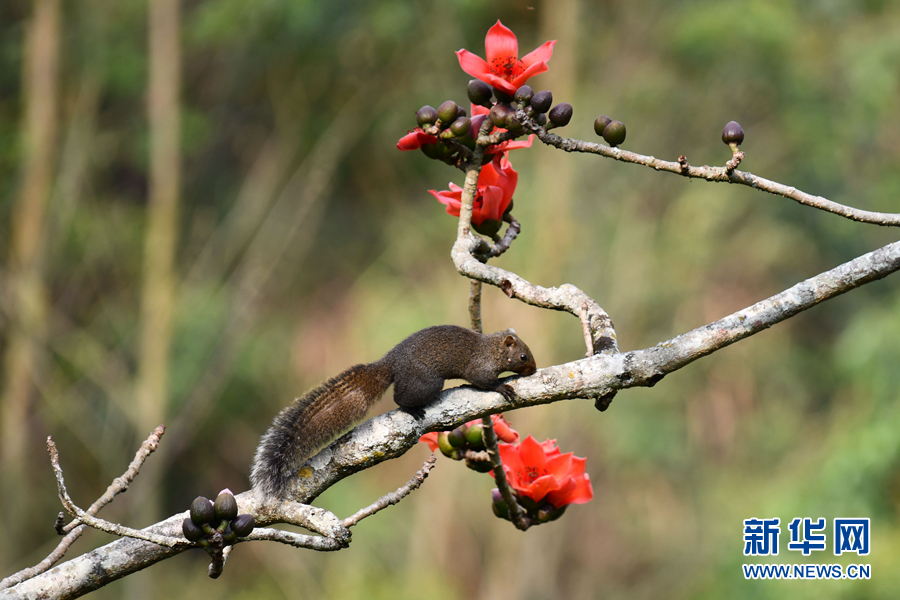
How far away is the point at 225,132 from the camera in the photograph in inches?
357

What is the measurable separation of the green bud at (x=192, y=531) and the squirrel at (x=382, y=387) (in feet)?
0.88

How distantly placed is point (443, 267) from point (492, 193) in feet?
19.5

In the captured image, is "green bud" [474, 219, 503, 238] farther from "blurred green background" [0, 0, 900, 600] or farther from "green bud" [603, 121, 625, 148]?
"blurred green background" [0, 0, 900, 600]

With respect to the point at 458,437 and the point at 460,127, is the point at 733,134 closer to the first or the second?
the point at 460,127

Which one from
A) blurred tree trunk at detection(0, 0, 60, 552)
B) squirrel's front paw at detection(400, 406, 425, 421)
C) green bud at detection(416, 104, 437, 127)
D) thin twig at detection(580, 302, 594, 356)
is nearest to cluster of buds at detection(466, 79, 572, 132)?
green bud at detection(416, 104, 437, 127)

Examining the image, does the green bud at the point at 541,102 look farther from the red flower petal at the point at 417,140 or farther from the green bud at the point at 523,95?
the red flower petal at the point at 417,140

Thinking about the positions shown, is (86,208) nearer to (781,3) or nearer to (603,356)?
(603,356)

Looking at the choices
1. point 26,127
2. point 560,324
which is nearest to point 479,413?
point 560,324

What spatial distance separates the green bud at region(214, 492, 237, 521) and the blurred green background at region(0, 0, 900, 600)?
452 centimetres

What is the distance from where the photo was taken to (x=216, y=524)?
1.44 metres

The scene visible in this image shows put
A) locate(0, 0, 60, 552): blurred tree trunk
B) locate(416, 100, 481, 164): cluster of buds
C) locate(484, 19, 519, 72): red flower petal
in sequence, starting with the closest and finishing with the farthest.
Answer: locate(416, 100, 481, 164): cluster of buds
locate(484, 19, 519, 72): red flower petal
locate(0, 0, 60, 552): blurred tree trunk

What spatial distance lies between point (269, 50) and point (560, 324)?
368 cm

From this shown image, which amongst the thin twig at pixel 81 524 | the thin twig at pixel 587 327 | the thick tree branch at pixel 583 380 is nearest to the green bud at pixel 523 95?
the thin twig at pixel 587 327

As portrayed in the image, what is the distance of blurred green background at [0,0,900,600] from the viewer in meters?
6.88
